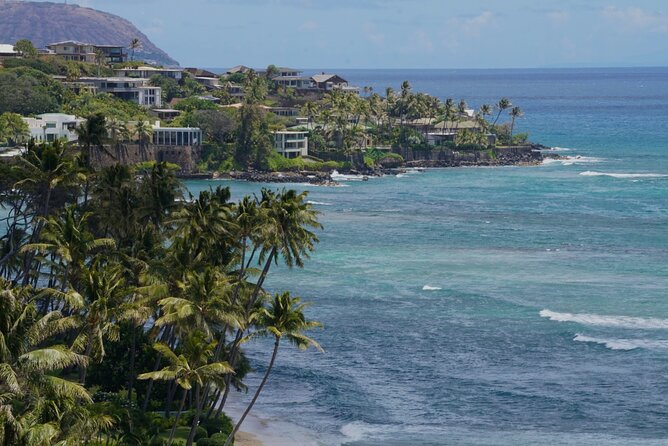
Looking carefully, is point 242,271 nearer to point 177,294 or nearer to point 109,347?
point 177,294

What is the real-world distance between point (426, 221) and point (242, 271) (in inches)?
2899

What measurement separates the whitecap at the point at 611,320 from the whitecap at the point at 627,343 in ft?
10.4

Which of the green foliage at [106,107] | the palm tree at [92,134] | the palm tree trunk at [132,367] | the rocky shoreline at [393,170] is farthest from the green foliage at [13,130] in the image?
the palm tree trunk at [132,367]

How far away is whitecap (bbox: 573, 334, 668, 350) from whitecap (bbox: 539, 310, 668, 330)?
317 cm

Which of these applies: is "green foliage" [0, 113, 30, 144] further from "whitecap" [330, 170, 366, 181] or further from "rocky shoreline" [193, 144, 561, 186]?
"whitecap" [330, 170, 366, 181]

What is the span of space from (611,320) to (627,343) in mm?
5643

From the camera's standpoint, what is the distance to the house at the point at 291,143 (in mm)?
177375

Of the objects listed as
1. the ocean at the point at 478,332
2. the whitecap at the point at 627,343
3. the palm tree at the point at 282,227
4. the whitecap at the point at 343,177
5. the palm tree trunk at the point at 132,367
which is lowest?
the whitecap at the point at 343,177

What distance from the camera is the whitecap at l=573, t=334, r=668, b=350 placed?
76.4m

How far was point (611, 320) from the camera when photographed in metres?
82.9

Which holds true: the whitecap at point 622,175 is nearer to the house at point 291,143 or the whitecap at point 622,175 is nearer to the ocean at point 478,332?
the house at point 291,143

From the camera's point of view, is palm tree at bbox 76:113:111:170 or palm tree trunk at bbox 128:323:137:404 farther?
palm tree at bbox 76:113:111:170

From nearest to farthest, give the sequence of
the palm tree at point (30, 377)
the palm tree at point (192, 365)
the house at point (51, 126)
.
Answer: the palm tree at point (30, 377), the palm tree at point (192, 365), the house at point (51, 126)

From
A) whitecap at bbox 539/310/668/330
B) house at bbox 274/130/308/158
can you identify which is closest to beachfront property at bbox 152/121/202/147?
house at bbox 274/130/308/158
